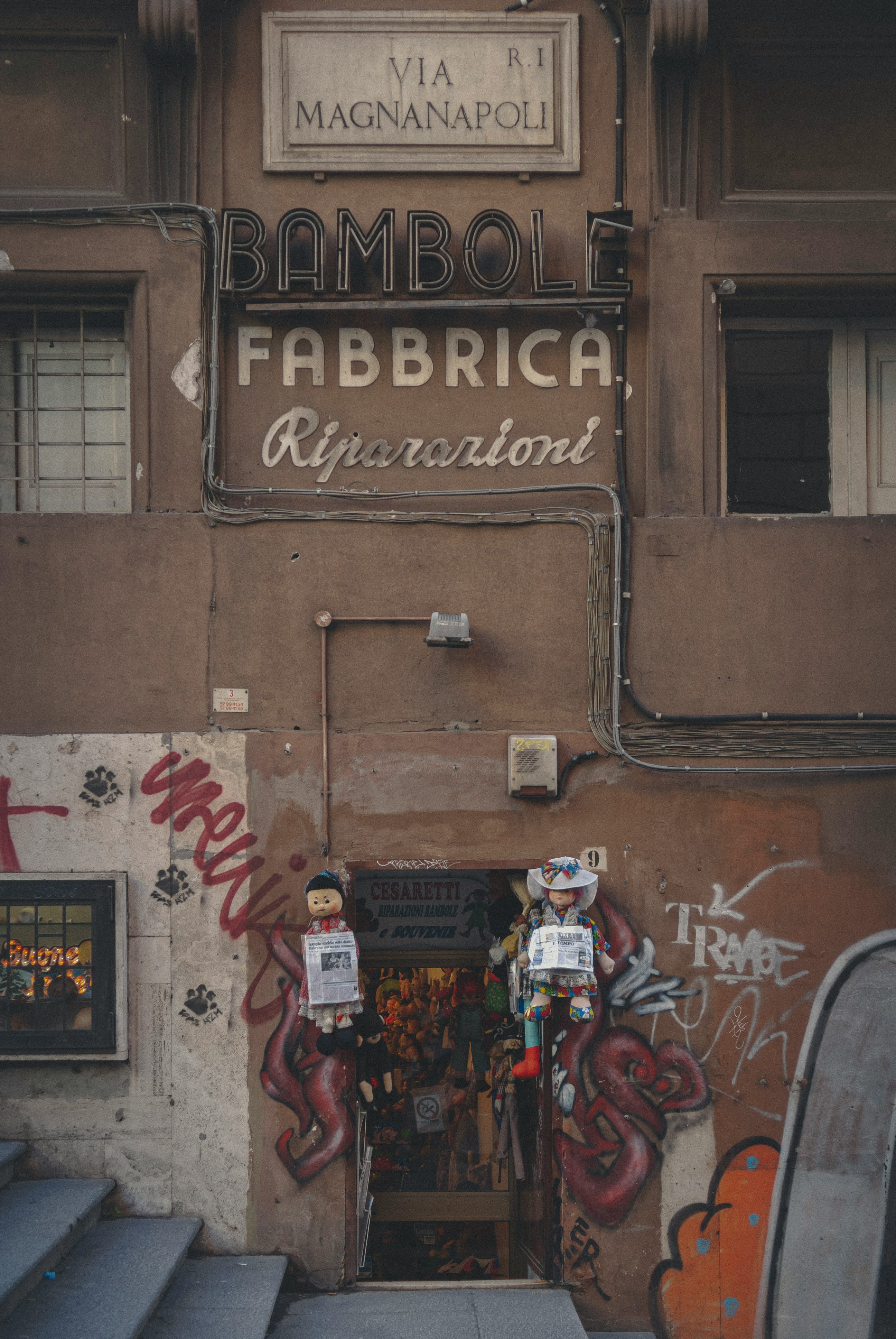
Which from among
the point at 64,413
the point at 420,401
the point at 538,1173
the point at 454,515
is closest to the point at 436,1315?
the point at 538,1173

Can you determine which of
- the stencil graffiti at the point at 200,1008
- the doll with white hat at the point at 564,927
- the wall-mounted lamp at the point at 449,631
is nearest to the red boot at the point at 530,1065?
the doll with white hat at the point at 564,927

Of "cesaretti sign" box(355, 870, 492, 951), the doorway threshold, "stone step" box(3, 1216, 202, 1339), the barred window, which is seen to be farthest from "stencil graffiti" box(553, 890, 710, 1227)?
the barred window

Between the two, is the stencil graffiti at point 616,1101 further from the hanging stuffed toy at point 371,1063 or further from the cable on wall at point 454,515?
the cable on wall at point 454,515

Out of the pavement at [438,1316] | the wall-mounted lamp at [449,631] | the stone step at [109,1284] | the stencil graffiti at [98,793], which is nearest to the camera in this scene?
the stone step at [109,1284]

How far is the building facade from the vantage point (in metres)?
6.16

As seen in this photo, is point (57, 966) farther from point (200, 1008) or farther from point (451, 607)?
point (451, 607)

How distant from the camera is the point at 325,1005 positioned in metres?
5.99

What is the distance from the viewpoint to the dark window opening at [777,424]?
22.0 feet

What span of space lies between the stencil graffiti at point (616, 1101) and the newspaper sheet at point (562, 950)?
42 centimetres

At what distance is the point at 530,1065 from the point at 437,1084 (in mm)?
1462

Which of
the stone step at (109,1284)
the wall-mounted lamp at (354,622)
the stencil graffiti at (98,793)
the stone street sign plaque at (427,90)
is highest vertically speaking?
the stone street sign plaque at (427,90)

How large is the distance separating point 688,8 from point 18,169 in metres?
4.21

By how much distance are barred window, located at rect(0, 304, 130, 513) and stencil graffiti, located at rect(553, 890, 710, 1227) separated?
4447mm

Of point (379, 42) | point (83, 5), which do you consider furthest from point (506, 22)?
point (83, 5)
